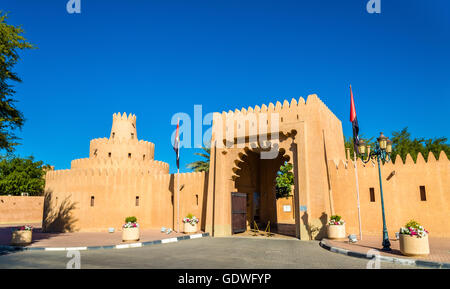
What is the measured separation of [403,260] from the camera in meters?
9.52

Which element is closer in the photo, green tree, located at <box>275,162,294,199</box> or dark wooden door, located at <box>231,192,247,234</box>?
dark wooden door, located at <box>231,192,247,234</box>

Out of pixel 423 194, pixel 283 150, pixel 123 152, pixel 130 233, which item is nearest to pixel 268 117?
pixel 283 150

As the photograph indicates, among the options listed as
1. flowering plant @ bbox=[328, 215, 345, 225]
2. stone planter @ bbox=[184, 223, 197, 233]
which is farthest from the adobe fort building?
stone planter @ bbox=[184, 223, 197, 233]

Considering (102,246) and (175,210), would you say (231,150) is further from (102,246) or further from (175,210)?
(102,246)

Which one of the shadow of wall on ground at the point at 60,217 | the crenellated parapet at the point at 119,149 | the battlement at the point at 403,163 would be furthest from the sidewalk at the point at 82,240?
the crenellated parapet at the point at 119,149

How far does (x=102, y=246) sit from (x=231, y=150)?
9267 mm

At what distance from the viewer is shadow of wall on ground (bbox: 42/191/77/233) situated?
24.3m

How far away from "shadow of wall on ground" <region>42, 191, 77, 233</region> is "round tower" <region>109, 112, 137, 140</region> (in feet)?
30.4

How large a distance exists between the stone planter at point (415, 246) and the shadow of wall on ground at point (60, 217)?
22713mm

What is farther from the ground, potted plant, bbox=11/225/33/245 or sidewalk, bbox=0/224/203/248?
potted plant, bbox=11/225/33/245

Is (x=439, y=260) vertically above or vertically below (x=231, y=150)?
below

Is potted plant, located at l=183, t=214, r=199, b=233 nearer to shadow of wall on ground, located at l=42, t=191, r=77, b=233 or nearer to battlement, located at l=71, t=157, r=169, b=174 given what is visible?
shadow of wall on ground, located at l=42, t=191, r=77, b=233
